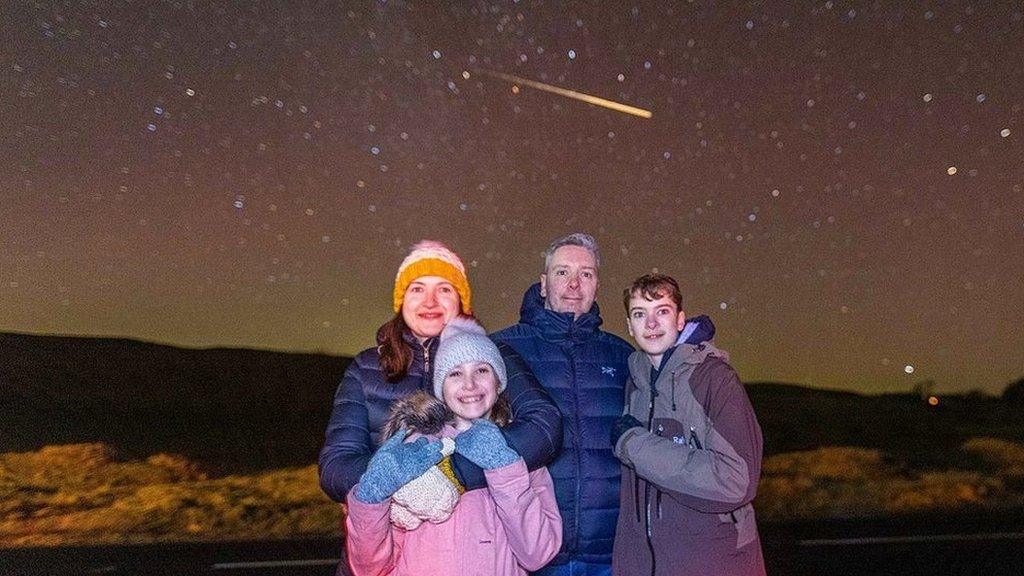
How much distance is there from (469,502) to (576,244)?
998 mm

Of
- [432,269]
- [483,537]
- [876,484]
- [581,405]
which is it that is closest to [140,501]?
[432,269]

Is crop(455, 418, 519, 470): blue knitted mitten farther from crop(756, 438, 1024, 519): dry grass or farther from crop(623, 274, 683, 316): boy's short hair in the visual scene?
crop(756, 438, 1024, 519): dry grass

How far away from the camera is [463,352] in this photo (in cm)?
236

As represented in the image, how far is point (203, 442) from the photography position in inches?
643

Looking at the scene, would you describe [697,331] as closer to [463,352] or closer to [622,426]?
[622,426]

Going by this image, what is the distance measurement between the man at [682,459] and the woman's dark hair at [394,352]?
671 mm

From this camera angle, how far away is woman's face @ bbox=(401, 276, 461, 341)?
8.45ft

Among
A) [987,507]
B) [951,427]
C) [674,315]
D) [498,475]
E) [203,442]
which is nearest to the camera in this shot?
[498,475]

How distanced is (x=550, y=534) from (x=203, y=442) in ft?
50.8

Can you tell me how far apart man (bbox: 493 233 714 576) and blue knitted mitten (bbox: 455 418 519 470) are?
401 mm

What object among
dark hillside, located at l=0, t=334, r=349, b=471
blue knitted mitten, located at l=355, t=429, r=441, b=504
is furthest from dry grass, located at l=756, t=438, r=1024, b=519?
blue knitted mitten, located at l=355, t=429, r=441, b=504

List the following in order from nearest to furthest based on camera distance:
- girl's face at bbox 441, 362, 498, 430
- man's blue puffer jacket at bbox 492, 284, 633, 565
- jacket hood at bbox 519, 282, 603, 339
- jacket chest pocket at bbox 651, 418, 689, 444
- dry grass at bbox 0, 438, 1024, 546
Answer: girl's face at bbox 441, 362, 498, 430
jacket chest pocket at bbox 651, 418, 689, 444
man's blue puffer jacket at bbox 492, 284, 633, 565
jacket hood at bbox 519, 282, 603, 339
dry grass at bbox 0, 438, 1024, 546

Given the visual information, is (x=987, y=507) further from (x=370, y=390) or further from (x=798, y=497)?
(x=370, y=390)

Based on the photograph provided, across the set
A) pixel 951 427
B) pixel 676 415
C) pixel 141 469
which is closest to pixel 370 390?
pixel 676 415
